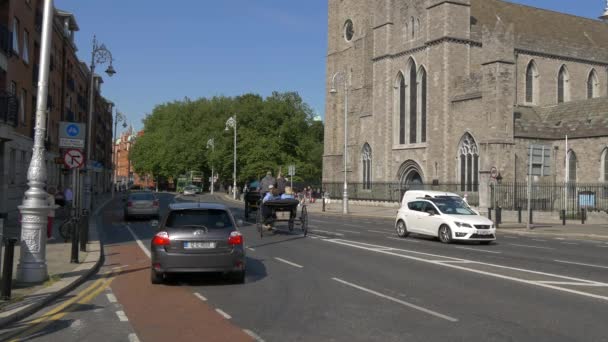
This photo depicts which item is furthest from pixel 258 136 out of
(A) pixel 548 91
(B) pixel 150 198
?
(B) pixel 150 198

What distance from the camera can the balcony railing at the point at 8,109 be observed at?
74.8 ft

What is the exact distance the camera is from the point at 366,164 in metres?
57.5

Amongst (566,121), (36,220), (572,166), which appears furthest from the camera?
(566,121)

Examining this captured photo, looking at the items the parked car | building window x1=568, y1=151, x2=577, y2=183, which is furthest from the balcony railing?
building window x1=568, y1=151, x2=577, y2=183

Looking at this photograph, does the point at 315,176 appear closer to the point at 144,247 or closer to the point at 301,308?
the point at 144,247

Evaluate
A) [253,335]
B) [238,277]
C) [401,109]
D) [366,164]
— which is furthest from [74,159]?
[366,164]

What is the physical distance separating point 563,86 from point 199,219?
48.8 metres

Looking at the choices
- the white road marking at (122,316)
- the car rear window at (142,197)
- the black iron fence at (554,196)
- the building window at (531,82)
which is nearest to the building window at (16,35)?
the car rear window at (142,197)

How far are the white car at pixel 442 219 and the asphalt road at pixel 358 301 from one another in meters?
3.87

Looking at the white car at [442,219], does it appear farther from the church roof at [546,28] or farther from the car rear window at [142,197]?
the church roof at [546,28]

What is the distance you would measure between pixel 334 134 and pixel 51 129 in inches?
1210

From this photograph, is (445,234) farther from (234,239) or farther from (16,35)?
(16,35)

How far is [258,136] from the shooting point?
3135 inches

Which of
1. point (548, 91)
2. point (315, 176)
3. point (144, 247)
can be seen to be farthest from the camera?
point (315, 176)
